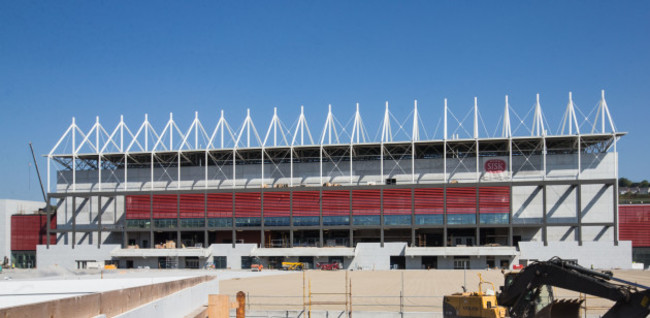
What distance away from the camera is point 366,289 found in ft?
199

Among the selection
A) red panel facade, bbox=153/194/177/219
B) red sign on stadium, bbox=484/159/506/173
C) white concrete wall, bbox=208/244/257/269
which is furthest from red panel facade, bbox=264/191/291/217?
red sign on stadium, bbox=484/159/506/173

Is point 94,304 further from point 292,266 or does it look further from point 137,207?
point 137,207

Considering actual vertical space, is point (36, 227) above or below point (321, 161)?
below

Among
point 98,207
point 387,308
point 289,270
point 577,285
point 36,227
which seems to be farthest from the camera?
point 36,227

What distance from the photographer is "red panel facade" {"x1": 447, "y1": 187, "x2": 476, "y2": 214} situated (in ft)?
301

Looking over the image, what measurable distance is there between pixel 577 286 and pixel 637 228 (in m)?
84.2

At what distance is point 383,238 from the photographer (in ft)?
302

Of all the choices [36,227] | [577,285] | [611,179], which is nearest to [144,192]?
[36,227]

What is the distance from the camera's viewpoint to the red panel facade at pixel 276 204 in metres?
96.3

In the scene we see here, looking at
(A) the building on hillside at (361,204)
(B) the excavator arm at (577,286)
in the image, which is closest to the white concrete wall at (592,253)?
(A) the building on hillside at (361,204)

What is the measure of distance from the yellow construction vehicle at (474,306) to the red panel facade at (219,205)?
70272mm

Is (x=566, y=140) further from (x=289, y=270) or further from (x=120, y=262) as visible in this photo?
(x=120, y=262)

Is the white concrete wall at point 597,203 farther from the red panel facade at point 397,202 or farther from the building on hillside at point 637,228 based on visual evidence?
the red panel facade at point 397,202

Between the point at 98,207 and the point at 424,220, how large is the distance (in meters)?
54.7
